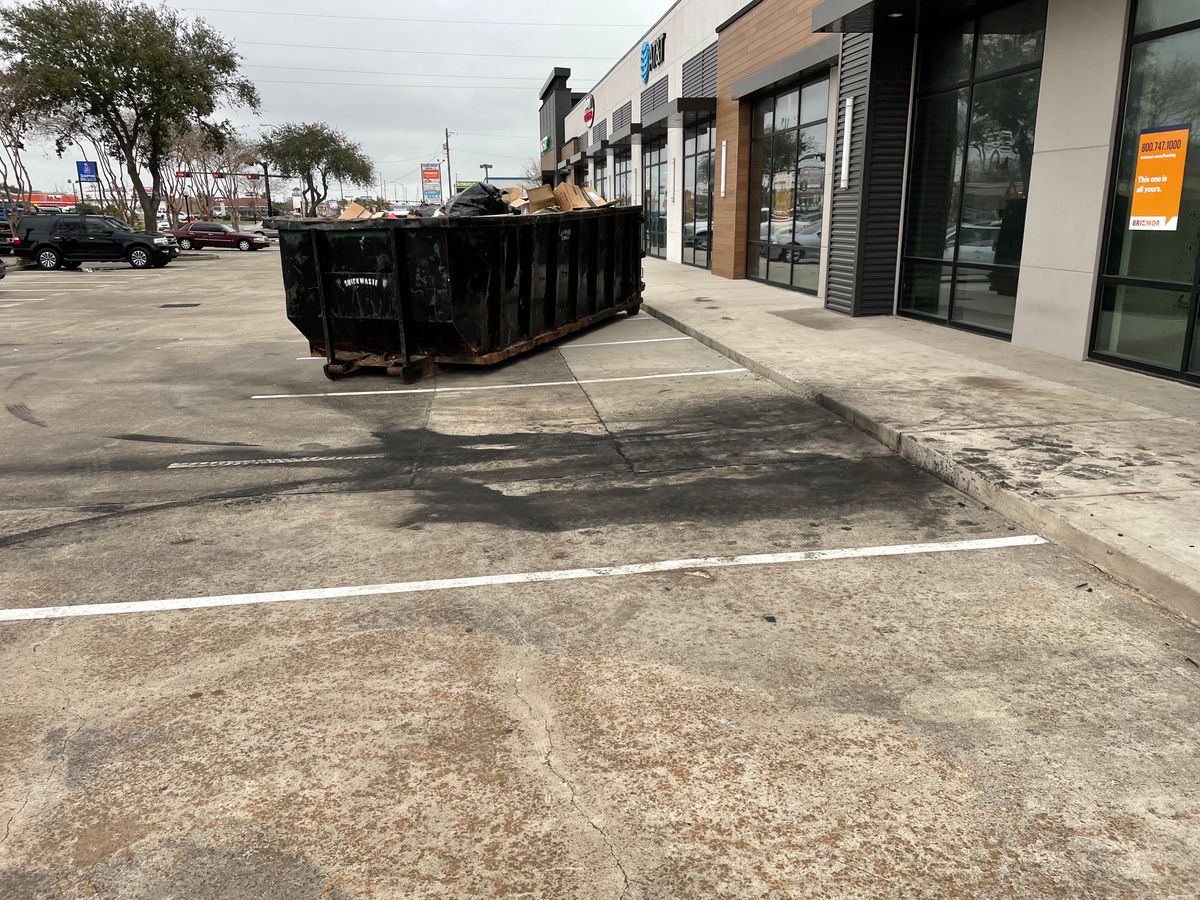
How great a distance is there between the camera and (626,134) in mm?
29219

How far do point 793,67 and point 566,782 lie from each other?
50.9 feet

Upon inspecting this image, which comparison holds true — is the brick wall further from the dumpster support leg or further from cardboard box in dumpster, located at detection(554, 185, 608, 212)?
the dumpster support leg

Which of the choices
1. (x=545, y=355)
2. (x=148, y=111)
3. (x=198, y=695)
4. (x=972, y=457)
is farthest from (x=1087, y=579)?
(x=148, y=111)

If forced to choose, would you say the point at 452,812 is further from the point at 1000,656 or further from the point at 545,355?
the point at 545,355

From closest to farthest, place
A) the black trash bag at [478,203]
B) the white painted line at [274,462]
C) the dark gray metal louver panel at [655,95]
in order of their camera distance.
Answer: the white painted line at [274,462] → the black trash bag at [478,203] → the dark gray metal louver panel at [655,95]

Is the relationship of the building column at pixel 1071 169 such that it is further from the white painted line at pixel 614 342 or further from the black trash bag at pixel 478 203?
the black trash bag at pixel 478 203

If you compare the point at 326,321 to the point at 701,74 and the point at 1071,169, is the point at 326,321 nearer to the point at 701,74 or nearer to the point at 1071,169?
the point at 1071,169

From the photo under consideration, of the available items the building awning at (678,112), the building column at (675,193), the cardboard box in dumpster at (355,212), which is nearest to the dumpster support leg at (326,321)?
the cardboard box in dumpster at (355,212)

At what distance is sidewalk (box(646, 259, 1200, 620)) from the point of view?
4617mm

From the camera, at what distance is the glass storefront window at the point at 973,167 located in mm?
10336

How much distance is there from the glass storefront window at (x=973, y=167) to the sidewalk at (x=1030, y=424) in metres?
0.67

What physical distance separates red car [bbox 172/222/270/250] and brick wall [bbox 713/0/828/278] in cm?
3639

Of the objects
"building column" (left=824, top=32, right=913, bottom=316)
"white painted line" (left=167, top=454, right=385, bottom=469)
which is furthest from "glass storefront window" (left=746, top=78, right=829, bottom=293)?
"white painted line" (left=167, top=454, right=385, bottom=469)

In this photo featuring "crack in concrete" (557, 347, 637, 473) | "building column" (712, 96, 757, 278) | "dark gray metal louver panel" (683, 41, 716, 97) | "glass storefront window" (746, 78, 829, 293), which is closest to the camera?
"crack in concrete" (557, 347, 637, 473)
